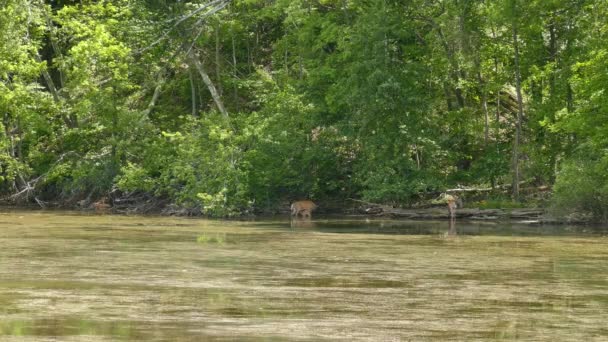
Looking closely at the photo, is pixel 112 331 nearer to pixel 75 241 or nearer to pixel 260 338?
pixel 260 338

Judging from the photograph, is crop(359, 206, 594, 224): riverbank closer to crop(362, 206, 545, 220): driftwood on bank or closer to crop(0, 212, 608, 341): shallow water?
crop(362, 206, 545, 220): driftwood on bank

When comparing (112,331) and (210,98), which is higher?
(210,98)

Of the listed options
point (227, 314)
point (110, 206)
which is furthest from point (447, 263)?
point (110, 206)

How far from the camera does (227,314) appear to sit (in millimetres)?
11930

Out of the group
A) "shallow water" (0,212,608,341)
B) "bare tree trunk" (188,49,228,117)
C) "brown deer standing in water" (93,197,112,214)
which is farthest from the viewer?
"bare tree trunk" (188,49,228,117)

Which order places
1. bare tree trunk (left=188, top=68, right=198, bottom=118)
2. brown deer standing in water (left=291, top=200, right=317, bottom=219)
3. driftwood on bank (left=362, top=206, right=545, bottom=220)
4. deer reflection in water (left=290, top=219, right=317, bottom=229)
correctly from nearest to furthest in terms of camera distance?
1. deer reflection in water (left=290, top=219, right=317, bottom=229)
2. driftwood on bank (left=362, top=206, right=545, bottom=220)
3. brown deer standing in water (left=291, top=200, right=317, bottom=219)
4. bare tree trunk (left=188, top=68, right=198, bottom=118)

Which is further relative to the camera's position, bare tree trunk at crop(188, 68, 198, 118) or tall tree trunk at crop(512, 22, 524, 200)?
bare tree trunk at crop(188, 68, 198, 118)

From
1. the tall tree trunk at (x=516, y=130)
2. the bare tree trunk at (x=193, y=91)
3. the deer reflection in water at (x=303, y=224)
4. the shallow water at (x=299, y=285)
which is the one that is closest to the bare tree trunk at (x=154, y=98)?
the bare tree trunk at (x=193, y=91)

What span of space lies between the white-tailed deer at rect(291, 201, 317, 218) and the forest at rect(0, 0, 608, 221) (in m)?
1.51

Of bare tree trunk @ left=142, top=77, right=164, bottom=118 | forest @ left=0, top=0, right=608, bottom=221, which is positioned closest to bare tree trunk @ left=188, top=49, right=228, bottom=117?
forest @ left=0, top=0, right=608, bottom=221

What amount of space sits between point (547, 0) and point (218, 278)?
20.8 metres

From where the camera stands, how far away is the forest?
114 feet

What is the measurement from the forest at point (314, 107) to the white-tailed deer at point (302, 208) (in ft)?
4.95

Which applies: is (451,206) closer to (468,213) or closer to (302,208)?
(468,213)
